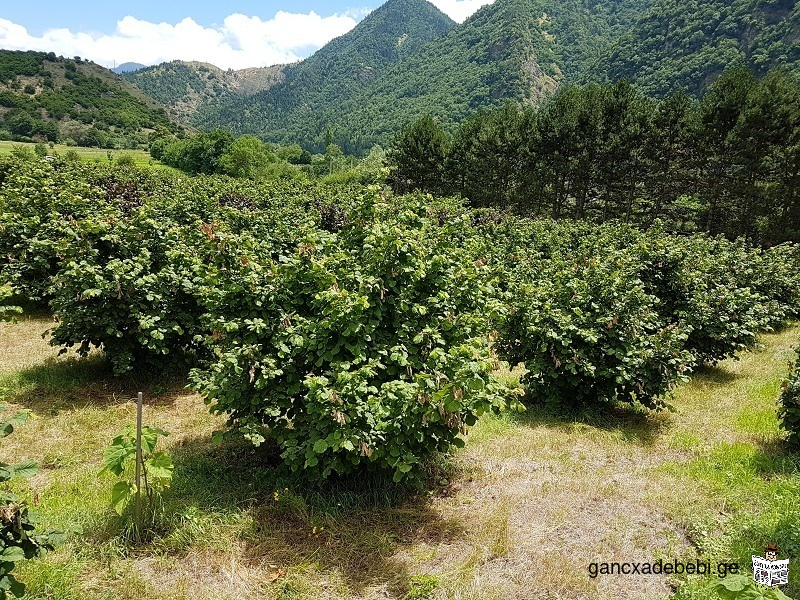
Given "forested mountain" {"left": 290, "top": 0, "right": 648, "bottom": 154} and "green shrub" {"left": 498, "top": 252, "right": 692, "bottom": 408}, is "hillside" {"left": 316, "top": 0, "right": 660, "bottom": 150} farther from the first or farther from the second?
"green shrub" {"left": 498, "top": 252, "right": 692, "bottom": 408}

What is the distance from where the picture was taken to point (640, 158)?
100ft

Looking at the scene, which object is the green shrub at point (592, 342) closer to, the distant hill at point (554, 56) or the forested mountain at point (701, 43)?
the distant hill at point (554, 56)

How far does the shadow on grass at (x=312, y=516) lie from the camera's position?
368 cm

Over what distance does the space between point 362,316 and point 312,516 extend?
1791 mm

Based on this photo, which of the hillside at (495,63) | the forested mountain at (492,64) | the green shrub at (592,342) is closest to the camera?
the green shrub at (592,342)

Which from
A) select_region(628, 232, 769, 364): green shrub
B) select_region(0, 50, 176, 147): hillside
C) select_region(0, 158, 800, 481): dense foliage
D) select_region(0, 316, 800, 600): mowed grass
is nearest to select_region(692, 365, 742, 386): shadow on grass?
select_region(628, 232, 769, 364): green shrub

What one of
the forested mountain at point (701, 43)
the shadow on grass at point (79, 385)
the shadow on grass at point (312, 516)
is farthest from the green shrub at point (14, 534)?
the forested mountain at point (701, 43)

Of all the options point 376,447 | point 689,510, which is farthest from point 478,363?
point 689,510

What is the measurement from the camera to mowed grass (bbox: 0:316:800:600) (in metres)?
3.41

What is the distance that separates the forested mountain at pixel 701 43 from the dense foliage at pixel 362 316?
7810cm

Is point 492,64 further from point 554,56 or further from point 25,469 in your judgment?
point 25,469

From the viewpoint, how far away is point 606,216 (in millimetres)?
33312

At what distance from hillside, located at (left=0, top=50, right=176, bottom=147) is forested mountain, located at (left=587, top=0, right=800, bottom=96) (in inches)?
3748

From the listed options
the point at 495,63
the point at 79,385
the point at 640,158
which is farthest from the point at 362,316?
the point at 495,63
